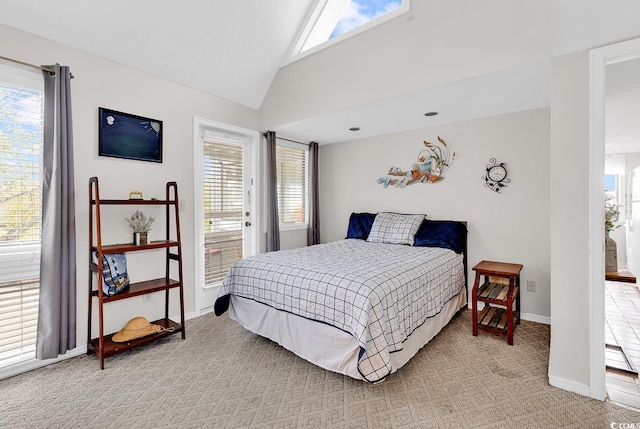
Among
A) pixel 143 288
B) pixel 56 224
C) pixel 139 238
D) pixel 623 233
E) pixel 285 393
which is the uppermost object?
pixel 56 224

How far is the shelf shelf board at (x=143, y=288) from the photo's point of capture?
7.69 feet

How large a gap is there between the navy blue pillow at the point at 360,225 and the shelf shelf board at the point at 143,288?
2.26 metres

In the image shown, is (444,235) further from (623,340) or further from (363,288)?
(363,288)

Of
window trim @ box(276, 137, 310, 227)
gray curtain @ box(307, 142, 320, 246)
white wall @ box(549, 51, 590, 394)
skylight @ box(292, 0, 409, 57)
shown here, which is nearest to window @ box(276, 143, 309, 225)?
window trim @ box(276, 137, 310, 227)

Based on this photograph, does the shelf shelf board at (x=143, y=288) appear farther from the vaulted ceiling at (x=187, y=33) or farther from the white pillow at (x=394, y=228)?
the white pillow at (x=394, y=228)

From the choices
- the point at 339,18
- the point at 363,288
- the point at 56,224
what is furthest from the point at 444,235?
the point at 56,224

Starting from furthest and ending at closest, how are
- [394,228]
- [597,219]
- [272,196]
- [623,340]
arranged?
[272,196] < [394,228] < [623,340] < [597,219]

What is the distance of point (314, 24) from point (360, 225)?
2454 mm

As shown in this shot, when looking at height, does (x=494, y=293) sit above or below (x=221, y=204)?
below

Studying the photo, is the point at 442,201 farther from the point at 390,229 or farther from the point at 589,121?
the point at 589,121

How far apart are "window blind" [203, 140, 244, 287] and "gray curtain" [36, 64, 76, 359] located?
1.27m

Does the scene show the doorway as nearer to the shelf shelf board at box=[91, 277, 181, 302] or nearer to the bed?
the bed

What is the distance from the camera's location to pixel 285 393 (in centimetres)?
189

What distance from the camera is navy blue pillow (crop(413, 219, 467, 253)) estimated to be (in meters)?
3.27
